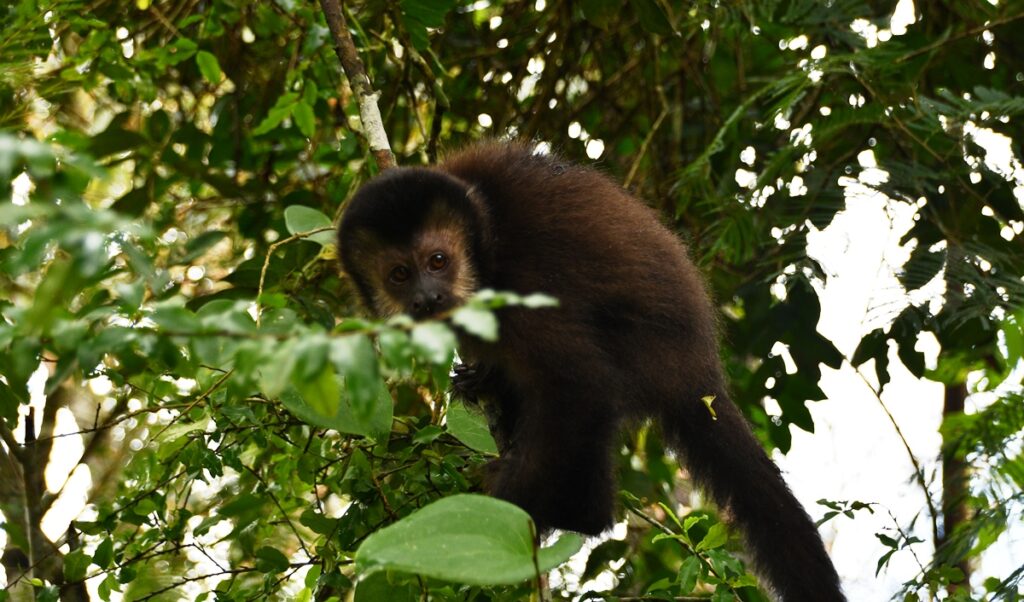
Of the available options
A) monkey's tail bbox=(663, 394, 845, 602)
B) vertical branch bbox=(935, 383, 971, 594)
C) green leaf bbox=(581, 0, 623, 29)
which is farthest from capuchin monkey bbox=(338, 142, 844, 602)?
green leaf bbox=(581, 0, 623, 29)

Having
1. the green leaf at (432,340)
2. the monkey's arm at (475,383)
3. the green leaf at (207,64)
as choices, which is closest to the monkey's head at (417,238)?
the monkey's arm at (475,383)

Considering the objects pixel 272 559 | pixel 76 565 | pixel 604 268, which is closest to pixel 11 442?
pixel 76 565

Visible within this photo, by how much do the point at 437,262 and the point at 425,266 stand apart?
54 mm

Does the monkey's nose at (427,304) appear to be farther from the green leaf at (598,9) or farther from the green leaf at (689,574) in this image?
the green leaf at (598,9)

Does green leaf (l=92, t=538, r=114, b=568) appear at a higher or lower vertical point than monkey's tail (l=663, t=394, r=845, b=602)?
higher

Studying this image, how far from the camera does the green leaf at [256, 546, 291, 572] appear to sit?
11.5 feet

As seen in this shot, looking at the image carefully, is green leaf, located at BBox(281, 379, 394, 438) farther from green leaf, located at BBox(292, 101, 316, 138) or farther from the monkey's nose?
green leaf, located at BBox(292, 101, 316, 138)

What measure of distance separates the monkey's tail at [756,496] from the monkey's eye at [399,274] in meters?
1.30

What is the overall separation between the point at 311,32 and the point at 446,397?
1.68 m

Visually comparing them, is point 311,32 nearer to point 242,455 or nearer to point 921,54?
point 242,455

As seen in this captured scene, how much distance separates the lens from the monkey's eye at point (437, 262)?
4.61 meters

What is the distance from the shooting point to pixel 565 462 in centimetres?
426

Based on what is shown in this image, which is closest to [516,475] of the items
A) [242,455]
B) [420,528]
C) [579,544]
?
[242,455]

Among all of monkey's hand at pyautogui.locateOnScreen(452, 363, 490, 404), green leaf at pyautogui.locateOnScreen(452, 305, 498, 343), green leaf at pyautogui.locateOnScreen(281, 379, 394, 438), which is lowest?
monkey's hand at pyautogui.locateOnScreen(452, 363, 490, 404)
